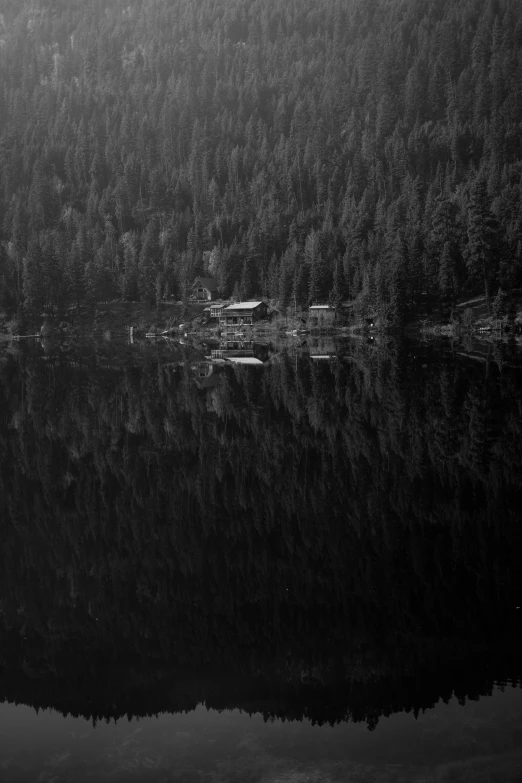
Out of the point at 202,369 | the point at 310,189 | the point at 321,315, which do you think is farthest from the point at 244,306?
the point at 202,369

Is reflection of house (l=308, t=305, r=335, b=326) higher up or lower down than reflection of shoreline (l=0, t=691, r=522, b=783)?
lower down

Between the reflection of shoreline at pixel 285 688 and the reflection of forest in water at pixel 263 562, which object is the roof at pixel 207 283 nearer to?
the reflection of forest in water at pixel 263 562

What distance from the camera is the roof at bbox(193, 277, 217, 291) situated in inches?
5177

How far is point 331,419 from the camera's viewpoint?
2488cm

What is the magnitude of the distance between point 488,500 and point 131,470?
9567mm

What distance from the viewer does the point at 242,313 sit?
381 feet

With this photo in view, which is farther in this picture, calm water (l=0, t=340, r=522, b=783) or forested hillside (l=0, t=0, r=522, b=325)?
forested hillside (l=0, t=0, r=522, b=325)

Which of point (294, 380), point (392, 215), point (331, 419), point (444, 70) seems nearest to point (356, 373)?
point (294, 380)

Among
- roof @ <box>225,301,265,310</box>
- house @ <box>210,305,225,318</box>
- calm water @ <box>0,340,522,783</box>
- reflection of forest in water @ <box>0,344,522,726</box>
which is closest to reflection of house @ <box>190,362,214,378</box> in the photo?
reflection of forest in water @ <box>0,344,522,726</box>

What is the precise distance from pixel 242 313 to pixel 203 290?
18480mm

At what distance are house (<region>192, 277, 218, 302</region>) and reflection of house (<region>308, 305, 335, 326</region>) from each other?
2962cm

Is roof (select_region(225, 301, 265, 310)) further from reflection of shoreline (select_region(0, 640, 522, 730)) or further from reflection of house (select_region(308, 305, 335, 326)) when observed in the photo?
reflection of shoreline (select_region(0, 640, 522, 730))

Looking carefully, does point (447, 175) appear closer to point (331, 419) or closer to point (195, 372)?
point (195, 372)

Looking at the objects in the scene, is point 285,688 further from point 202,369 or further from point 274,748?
point 202,369
